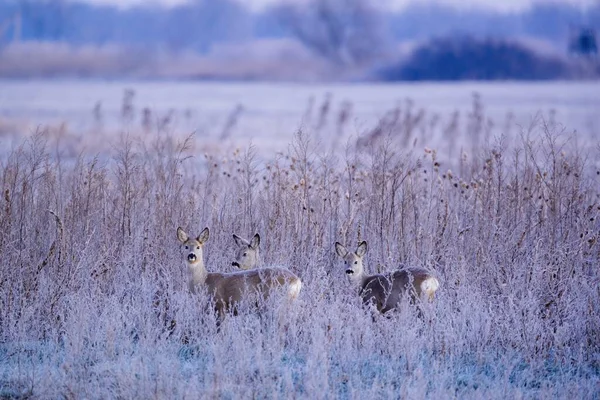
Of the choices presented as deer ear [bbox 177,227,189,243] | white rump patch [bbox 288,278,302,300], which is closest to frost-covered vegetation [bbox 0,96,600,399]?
white rump patch [bbox 288,278,302,300]

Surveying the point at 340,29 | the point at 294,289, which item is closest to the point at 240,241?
the point at 294,289

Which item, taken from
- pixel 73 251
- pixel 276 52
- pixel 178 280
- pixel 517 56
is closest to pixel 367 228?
pixel 178 280

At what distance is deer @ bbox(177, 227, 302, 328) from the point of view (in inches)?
352

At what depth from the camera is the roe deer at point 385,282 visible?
9227mm

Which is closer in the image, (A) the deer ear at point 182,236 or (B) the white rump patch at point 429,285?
(B) the white rump patch at point 429,285

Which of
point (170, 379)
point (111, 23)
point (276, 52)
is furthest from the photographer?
point (111, 23)

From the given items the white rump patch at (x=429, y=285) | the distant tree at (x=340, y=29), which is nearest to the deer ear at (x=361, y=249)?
the white rump patch at (x=429, y=285)

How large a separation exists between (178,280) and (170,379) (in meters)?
2.61

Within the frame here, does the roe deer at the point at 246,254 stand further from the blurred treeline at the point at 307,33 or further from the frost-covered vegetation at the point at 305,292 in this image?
the blurred treeline at the point at 307,33

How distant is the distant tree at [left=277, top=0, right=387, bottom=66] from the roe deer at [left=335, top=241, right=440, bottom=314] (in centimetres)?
6526

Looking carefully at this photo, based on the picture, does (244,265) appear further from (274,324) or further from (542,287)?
(542,287)

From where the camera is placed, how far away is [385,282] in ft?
31.5

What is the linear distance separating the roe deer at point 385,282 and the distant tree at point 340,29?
Result: 65.3 metres

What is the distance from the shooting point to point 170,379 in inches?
291
